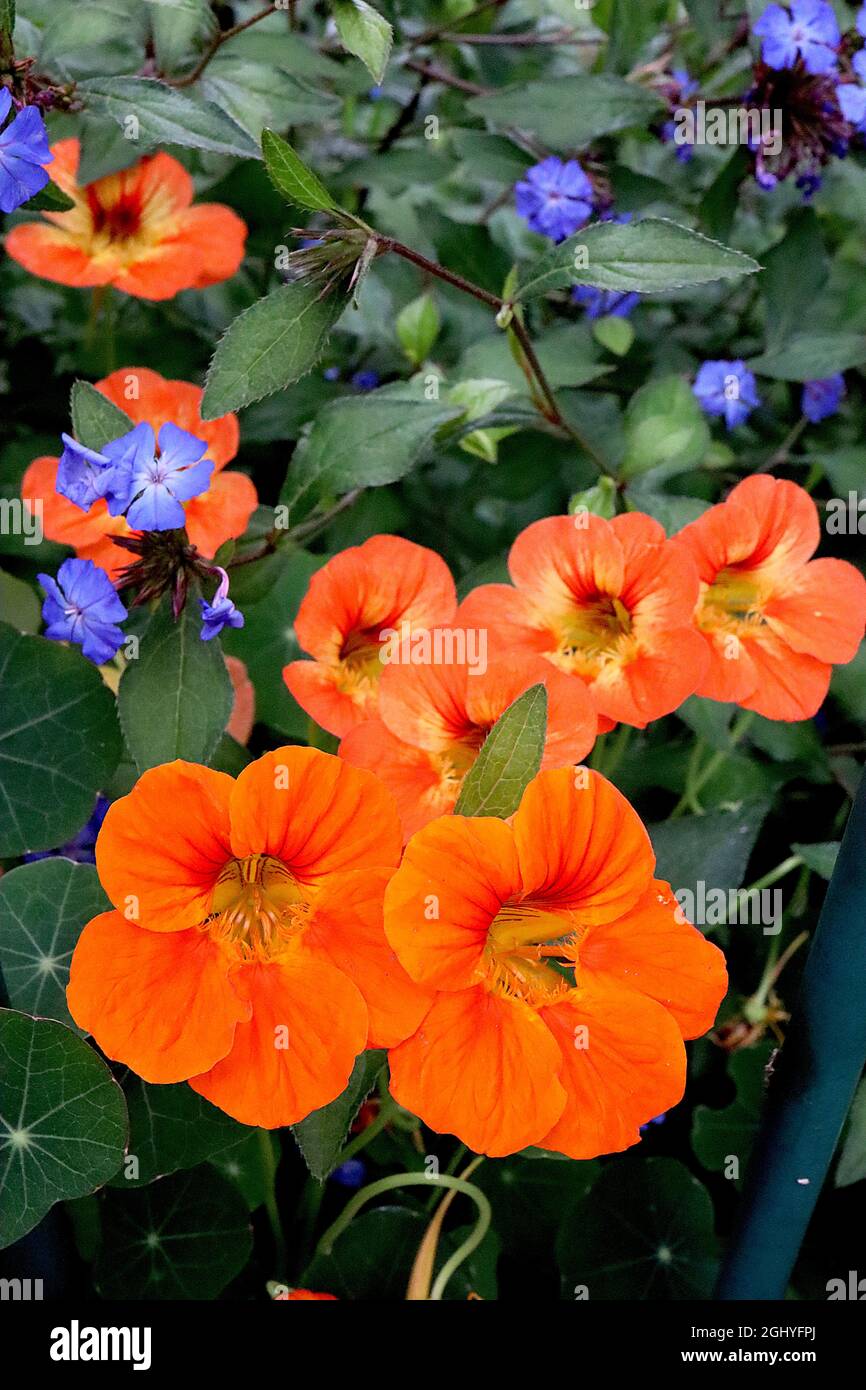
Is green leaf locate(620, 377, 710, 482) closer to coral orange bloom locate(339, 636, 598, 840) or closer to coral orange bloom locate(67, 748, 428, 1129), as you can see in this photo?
A: coral orange bloom locate(339, 636, 598, 840)

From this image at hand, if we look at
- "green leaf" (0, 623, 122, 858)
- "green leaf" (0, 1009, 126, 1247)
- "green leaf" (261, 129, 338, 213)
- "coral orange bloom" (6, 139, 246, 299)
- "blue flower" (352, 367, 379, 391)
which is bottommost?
"green leaf" (0, 1009, 126, 1247)

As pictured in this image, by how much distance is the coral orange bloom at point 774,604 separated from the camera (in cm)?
68

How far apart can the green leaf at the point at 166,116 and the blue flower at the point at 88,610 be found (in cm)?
24

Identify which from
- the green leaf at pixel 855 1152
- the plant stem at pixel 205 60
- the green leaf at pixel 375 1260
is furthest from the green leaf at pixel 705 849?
the plant stem at pixel 205 60

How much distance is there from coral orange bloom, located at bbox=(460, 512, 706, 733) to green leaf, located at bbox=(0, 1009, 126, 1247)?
0.92 ft

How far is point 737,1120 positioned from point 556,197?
71cm

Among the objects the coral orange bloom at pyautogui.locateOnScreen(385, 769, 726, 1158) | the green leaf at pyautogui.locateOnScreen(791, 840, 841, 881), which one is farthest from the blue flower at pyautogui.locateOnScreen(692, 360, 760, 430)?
the coral orange bloom at pyautogui.locateOnScreen(385, 769, 726, 1158)

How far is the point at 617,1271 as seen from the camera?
0.85 metres

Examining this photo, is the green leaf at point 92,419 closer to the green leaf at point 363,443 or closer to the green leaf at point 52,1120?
the green leaf at point 363,443

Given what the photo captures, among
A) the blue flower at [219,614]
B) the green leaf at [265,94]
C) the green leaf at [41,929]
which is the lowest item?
the green leaf at [41,929]

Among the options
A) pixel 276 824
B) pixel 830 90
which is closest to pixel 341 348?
pixel 830 90

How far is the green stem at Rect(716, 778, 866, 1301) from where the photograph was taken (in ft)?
1.99

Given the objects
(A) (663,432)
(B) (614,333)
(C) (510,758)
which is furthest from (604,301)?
(C) (510,758)

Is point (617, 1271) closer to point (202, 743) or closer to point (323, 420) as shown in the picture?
point (202, 743)
